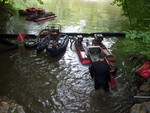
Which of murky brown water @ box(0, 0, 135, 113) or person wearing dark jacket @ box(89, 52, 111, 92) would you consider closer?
person wearing dark jacket @ box(89, 52, 111, 92)

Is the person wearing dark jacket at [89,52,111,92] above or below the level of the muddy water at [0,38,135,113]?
above

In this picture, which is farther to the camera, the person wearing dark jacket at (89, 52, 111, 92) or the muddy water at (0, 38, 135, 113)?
the muddy water at (0, 38, 135, 113)

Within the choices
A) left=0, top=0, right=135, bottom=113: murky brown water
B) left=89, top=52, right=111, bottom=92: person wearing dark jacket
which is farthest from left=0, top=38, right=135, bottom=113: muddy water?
left=89, top=52, right=111, bottom=92: person wearing dark jacket

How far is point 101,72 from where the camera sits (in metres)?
5.77

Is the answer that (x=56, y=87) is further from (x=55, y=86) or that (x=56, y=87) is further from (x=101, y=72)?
(x=101, y=72)

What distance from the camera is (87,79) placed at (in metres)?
8.03

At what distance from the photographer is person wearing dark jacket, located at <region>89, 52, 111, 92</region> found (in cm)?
569

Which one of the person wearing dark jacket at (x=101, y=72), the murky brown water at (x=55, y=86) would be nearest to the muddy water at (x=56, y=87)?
the murky brown water at (x=55, y=86)

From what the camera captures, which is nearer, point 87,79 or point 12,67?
point 87,79

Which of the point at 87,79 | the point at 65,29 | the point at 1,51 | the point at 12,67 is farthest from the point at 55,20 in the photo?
the point at 87,79

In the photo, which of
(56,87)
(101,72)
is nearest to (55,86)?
(56,87)

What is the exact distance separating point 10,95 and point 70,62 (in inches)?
161

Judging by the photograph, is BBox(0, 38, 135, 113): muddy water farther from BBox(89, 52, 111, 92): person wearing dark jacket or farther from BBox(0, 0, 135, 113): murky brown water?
BBox(89, 52, 111, 92): person wearing dark jacket

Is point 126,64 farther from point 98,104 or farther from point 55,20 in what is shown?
point 55,20
